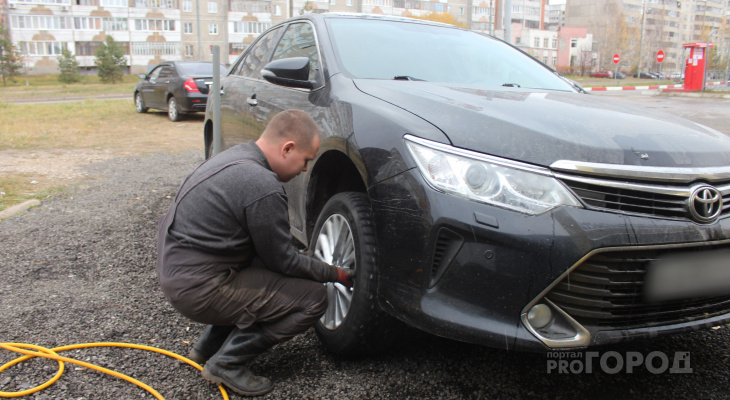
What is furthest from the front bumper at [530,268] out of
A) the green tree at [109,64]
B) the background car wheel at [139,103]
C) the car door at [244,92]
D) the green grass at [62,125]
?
the green tree at [109,64]

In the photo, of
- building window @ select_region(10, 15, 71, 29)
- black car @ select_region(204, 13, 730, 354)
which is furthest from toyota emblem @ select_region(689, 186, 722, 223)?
building window @ select_region(10, 15, 71, 29)

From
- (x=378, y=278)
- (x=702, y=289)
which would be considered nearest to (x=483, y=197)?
(x=378, y=278)

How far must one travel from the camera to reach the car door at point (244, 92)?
383 centimetres

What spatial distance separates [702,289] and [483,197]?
2.73 ft

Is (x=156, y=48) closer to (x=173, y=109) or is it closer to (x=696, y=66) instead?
(x=696, y=66)

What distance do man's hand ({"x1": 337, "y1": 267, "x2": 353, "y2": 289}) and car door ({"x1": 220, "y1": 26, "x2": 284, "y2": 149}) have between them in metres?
1.50

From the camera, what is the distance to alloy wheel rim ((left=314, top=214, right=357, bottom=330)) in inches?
94.6

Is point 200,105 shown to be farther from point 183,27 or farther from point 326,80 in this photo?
point 183,27

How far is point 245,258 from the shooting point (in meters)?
2.28

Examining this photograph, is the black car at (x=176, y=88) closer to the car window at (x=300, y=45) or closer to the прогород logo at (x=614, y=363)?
the car window at (x=300, y=45)

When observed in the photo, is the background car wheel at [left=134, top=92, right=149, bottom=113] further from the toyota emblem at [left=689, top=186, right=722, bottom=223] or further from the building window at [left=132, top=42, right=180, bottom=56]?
the building window at [left=132, top=42, right=180, bottom=56]

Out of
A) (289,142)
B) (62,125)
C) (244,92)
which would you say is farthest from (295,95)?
(62,125)

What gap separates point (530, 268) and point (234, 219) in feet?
3.59

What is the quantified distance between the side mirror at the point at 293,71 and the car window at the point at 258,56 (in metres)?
1.05
